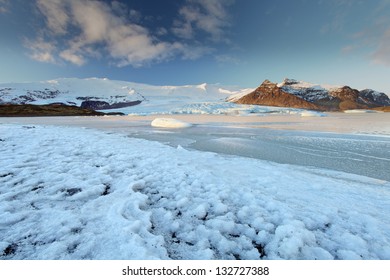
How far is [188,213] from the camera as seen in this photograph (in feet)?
9.36

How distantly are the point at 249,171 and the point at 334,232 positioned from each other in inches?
95.6

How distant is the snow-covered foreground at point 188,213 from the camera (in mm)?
2094

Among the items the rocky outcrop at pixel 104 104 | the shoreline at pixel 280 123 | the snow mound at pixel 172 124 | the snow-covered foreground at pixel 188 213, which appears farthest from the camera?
the rocky outcrop at pixel 104 104

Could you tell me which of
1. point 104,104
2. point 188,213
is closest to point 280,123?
point 188,213

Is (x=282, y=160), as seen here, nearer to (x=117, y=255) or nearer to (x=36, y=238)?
(x=117, y=255)

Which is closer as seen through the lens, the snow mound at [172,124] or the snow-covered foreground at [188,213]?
the snow-covered foreground at [188,213]

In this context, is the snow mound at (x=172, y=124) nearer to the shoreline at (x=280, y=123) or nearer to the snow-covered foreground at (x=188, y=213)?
the shoreline at (x=280, y=123)

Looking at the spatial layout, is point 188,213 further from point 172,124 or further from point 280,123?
point 280,123

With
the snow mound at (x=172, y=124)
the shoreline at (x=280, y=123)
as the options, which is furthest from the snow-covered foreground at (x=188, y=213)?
the snow mound at (x=172, y=124)

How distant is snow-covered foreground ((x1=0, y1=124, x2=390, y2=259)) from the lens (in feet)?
6.87

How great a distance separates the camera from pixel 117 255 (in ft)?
6.40

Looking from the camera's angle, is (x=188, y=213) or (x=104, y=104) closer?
(x=188, y=213)

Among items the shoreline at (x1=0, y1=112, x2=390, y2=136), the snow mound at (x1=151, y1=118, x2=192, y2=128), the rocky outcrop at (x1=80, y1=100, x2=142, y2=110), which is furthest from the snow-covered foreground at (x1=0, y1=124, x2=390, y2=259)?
the rocky outcrop at (x1=80, y1=100, x2=142, y2=110)
